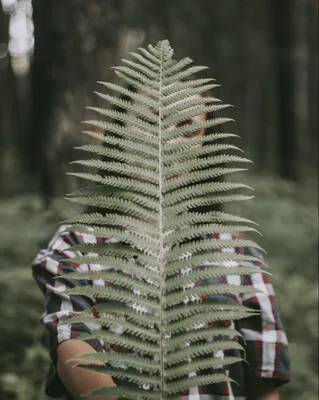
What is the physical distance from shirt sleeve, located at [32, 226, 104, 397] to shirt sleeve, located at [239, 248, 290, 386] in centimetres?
48

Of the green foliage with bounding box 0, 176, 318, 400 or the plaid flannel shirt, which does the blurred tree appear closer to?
the green foliage with bounding box 0, 176, 318, 400

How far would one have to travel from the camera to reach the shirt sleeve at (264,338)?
1673 mm

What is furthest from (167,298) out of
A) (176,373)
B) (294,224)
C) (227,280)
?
(294,224)

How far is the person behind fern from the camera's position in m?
1.36

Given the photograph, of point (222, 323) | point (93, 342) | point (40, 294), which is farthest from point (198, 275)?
point (40, 294)

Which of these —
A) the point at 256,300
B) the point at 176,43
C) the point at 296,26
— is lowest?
the point at 256,300

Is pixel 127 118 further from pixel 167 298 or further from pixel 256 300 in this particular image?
pixel 256 300

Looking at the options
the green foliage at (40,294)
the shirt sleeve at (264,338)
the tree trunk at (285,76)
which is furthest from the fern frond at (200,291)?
the tree trunk at (285,76)

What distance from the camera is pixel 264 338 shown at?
1.70 metres

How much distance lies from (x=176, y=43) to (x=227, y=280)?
6.48 m

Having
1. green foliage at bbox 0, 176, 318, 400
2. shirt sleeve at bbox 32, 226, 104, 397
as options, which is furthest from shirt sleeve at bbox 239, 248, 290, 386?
green foliage at bbox 0, 176, 318, 400

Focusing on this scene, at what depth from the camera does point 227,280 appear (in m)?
1.62

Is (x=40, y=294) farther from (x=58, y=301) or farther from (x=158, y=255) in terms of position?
(x=158, y=255)

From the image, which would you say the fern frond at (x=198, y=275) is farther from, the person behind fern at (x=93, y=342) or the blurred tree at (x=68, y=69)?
the blurred tree at (x=68, y=69)
